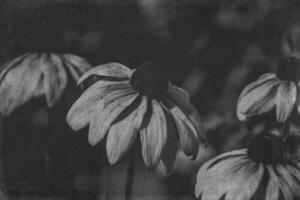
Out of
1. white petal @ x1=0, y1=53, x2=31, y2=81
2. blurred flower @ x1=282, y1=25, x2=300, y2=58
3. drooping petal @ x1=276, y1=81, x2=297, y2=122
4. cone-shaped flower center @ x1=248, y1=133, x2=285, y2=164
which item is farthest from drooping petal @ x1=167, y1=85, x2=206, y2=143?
white petal @ x1=0, y1=53, x2=31, y2=81

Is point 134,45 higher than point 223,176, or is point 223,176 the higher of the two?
point 134,45

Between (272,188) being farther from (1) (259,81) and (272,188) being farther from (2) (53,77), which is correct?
(2) (53,77)

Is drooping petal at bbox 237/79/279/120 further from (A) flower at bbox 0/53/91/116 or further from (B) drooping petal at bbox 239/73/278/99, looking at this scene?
(A) flower at bbox 0/53/91/116

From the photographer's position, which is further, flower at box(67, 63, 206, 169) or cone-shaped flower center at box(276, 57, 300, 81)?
cone-shaped flower center at box(276, 57, 300, 81)

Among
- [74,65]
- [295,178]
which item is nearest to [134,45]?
[74,65]

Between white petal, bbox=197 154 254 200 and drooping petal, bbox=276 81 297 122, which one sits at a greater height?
drooping petal, bbox=276 81 297 122

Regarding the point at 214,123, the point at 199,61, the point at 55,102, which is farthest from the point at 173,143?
the point at 55,102
